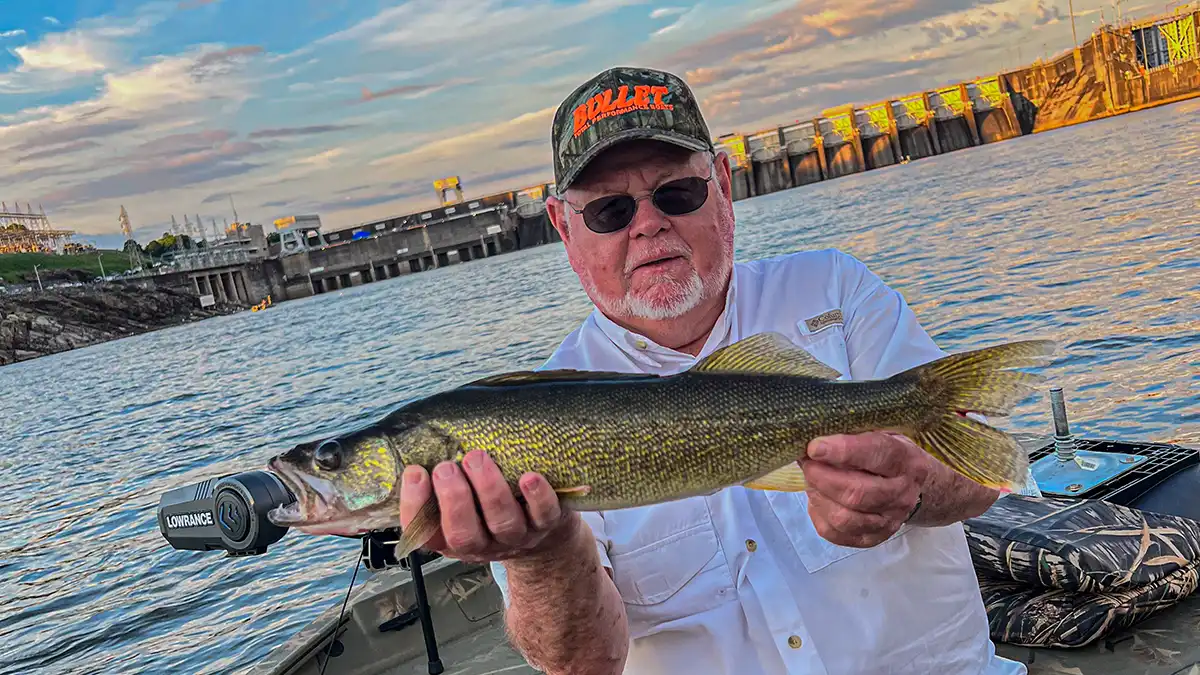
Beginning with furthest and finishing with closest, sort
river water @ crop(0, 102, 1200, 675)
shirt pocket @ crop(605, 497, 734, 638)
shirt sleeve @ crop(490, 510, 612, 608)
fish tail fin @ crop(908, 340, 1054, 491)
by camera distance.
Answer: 1. river water @ crop(0, 102, 1200, 675)
2. shirt sleeve @ crop(490, 510, 612, 608)
3. shirt pocket @ crop(605, 497, 734, 638)
4. fish tail fin @ crop(908, 340, 1054, 491)

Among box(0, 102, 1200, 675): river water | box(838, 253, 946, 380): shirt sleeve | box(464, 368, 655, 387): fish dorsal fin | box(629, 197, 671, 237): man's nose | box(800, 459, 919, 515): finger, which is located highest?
box(629, 197, 671, 237): man's nose

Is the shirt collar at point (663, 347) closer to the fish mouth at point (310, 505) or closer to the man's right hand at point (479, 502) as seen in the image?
the man's right hand at point (479, 502)

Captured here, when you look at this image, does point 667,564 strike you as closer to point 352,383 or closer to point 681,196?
point 681,196

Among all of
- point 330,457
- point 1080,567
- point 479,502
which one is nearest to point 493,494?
point 479,502

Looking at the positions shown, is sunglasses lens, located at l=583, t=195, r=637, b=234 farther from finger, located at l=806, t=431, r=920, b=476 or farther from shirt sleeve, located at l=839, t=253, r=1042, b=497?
finger, located at l=806, t=431, r=920, b=476

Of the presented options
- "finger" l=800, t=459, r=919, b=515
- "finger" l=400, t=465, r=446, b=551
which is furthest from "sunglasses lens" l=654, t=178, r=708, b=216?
"finger" l=400, t=465, r=446, b=551

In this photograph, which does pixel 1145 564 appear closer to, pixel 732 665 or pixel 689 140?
pixel 732 665

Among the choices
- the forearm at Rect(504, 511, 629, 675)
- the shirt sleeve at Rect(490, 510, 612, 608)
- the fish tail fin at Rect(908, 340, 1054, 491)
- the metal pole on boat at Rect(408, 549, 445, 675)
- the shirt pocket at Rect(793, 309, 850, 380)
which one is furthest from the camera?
the metal pole on boat at Rect(408, 549, 445, 675)

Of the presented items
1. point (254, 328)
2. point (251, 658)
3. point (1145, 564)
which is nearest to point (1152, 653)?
point (1145, 564)
